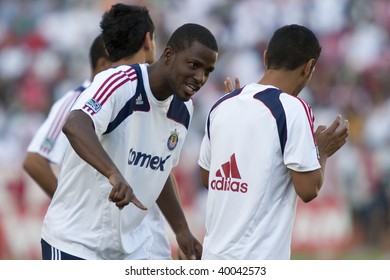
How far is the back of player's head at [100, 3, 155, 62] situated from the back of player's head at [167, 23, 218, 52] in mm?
1102

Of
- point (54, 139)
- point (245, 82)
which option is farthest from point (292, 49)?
point (245, 82)

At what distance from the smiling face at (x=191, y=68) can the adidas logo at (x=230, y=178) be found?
568 mm

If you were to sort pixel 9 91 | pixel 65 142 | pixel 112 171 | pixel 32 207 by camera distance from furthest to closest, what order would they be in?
1. pixel 9 91
2. pixel 32 207
3. pixel 65 142
4. pixel 112 171

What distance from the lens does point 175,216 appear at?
264 inches

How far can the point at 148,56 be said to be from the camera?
22.7ft

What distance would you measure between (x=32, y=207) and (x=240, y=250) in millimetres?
8489

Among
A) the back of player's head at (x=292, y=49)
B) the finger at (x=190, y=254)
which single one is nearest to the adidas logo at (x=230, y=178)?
the back of player's head at (x=292, y=49)

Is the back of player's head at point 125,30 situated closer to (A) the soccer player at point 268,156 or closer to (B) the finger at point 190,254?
(B) the finger at point 190,254

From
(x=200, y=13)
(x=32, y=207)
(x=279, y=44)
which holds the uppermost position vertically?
(x=200, y=13)

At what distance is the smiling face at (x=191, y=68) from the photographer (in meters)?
5.76

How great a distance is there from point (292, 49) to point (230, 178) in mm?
804
